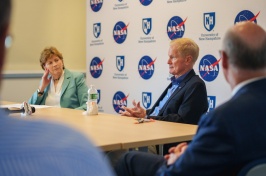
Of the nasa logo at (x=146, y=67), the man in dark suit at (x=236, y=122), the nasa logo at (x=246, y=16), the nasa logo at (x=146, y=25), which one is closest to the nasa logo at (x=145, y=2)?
the nasa logo at (x=146, y=25)

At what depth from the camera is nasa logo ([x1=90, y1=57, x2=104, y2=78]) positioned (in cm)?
603

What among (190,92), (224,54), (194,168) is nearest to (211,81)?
(190,92)

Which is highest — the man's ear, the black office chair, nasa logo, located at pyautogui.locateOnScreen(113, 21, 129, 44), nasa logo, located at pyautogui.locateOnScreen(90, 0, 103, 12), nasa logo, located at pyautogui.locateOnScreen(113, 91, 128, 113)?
nasa logo, located at pyautogui.locateOnScreen(90, 0, 103, 12)

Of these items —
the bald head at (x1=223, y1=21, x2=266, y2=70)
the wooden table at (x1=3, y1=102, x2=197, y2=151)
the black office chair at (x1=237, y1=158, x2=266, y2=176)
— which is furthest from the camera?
the wooden table at (x1=3, y1=102, x2=197, y2=151)

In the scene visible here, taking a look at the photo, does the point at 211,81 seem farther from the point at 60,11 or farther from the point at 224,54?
the point at 60,11

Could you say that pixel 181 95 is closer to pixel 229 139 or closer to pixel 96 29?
pixel 229 139

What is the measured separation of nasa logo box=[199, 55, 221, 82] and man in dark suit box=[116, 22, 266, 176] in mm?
2440

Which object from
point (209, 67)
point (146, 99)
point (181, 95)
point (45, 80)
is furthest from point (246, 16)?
point (45, 80)

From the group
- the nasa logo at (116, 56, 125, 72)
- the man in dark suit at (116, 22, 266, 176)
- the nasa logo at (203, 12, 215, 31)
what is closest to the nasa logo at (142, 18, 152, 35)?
the nasa logo at (116, 56, 125, 72)

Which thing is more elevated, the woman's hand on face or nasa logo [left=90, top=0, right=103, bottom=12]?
nasa logo [left=90, top=0, right=103, bottom=12]

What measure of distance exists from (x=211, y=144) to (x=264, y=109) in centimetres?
27

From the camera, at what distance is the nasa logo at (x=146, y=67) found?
17.1ft

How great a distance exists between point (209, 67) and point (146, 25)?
1164 millimetres

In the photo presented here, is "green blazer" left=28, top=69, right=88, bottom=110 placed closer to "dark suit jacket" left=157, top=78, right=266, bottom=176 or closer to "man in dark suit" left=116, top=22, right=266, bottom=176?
"man in dark suit" left=116, top=22, right=266, bottom=176
